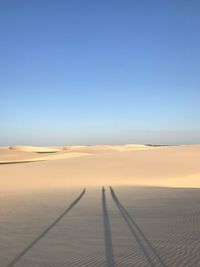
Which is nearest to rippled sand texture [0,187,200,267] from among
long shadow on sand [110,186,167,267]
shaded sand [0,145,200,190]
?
long shadow on sand [110,186,167,267]

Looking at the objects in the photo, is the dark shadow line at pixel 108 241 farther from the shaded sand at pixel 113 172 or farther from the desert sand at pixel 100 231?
the shaded sand at pixel 113 172

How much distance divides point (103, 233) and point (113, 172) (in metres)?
22.0

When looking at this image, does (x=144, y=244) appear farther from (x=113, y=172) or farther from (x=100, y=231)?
(x=113, y=172)

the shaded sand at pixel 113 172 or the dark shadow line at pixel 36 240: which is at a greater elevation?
the shaded sand at pixel 113 172

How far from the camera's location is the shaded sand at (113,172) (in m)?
24.6

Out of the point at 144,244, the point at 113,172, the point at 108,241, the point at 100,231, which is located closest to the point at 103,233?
the point at 100,231

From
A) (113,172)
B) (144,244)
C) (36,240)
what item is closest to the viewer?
(144,244)

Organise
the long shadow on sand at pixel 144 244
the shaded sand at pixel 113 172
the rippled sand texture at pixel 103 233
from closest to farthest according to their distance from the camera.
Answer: the long shadow on sand at pixel 144 244
the rippled sand texture at pixel 103 233
the shaded sand at pixel 113 172

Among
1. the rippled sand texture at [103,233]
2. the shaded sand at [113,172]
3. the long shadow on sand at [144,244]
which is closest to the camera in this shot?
the long shadow on sand at [144,244]

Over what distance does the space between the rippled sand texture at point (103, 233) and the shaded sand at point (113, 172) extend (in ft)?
34.1

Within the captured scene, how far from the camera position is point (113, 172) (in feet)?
99.3

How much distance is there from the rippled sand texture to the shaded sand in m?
10.4

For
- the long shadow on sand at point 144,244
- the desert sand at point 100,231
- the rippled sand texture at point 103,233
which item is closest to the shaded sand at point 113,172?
the desert sand at point 100,231

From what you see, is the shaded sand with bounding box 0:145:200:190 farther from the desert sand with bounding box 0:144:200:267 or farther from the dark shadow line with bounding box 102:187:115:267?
the dark shadow line with bounding box 102:187:115:267
